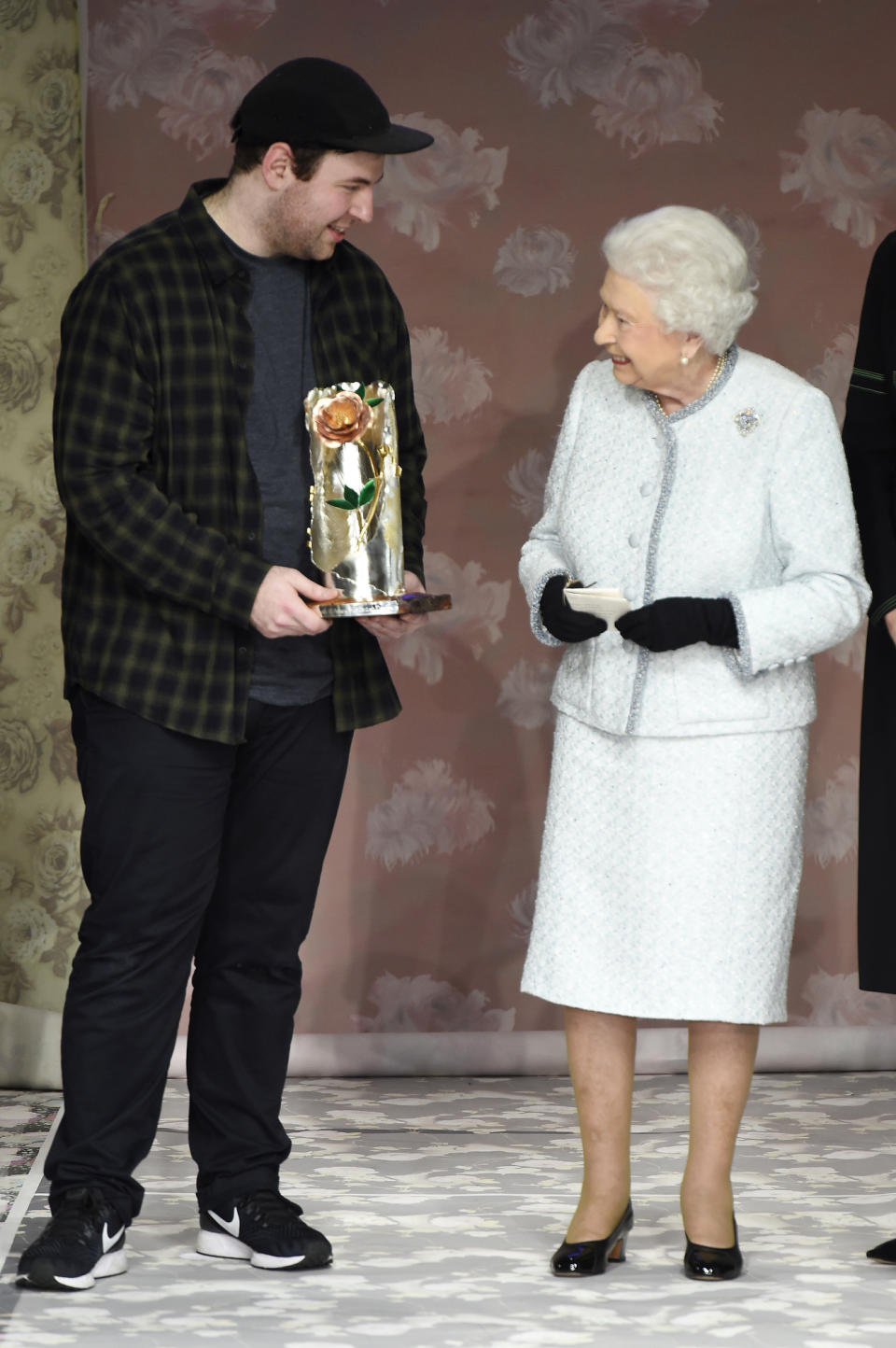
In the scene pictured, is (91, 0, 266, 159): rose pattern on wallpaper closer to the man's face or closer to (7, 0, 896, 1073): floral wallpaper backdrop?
(7, 0, 896, 1073): floral wallpaper backdrop

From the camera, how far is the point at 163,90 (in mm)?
3551

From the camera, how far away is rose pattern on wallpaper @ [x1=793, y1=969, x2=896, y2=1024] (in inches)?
151

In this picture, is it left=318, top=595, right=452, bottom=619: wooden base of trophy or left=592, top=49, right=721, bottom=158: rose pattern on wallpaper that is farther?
left=592, top=49, right=721, bottom=158: rose pattern on wallpaper

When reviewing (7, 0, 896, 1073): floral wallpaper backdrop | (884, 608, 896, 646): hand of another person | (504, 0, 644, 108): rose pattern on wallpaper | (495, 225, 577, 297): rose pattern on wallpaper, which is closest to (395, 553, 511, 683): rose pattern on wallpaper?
(7, 0, 896, 1073): floral wallpaper backdrop

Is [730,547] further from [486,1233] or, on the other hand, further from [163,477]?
[486,1233]

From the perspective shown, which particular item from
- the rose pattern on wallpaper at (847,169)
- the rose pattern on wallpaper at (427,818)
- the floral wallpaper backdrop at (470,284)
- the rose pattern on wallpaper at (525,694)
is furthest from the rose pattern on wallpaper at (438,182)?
the rose pattern on wallpaper at (427,818)

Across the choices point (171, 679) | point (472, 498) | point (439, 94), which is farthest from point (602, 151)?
point (171, 679)

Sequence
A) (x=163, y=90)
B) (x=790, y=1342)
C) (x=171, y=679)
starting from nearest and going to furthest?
(x=790, y=1342) < (x=171, y=679) < (x=163, y=90)

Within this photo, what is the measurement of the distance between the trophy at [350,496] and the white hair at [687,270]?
0.41m

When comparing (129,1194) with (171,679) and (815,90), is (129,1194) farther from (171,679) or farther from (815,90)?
(815,90)

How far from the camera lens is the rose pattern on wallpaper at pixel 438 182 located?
3.64 meters

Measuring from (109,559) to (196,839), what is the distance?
15.9 inches

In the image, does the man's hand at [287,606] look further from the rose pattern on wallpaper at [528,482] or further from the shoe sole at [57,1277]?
the rose pattern on wallpaper at [528,482]

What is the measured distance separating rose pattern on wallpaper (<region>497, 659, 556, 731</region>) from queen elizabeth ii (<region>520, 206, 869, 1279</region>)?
4.37ft
